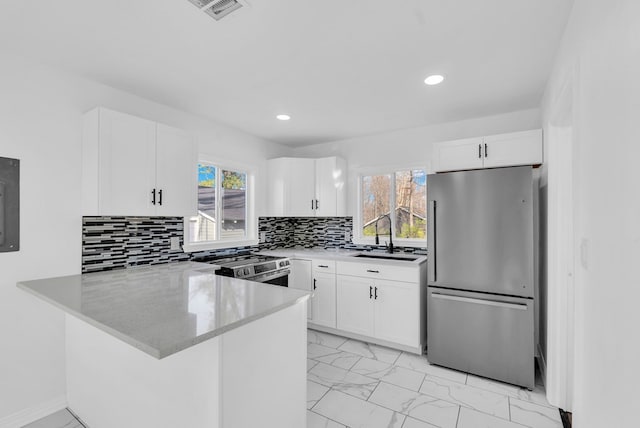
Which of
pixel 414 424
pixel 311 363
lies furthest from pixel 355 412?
pixel 311 363

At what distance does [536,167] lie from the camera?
2707mm

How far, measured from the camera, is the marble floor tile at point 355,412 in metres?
2.01

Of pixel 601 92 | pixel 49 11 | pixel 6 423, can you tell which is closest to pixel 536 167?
pixel 601 92

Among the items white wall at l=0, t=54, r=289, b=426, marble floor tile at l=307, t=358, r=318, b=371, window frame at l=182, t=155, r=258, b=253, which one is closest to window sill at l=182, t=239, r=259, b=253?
window frame at l=182, t=155, r=258, b=253

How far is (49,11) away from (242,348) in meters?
1.98

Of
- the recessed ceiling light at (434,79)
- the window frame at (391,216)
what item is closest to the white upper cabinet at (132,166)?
the recessed ceiling light at (434,79)

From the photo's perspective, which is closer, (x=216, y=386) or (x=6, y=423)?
(x=216, y=386)

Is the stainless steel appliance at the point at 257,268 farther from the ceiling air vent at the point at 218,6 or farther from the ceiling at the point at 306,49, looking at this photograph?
the ceiling air vent at the point at 218,6

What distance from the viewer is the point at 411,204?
12.3 feet

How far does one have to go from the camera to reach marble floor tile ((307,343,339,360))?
9.86 ft

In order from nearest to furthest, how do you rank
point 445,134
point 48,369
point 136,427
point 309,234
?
point 136,427
point 48,369
point 445,134
point 309,234

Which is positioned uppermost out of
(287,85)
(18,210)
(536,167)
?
(287,85)

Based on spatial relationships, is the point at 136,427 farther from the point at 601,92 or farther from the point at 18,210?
the point at 601,92

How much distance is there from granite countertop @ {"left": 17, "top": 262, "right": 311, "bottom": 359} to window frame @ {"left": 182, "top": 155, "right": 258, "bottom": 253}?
88 centimetres
